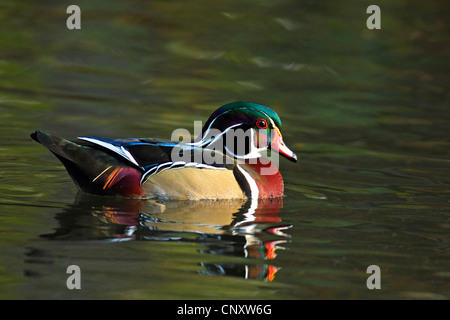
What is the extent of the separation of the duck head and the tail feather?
3.28 ft

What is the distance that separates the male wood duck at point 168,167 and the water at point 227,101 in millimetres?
208

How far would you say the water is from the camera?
6.82 metres

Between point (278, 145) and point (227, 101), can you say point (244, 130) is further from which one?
point (227, 101)

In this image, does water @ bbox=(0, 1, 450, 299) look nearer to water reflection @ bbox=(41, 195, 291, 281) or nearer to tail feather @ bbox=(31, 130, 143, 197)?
water reflection @ bbox=(41, 195, 291, 281)

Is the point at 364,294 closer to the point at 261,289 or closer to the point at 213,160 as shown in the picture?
the point at 261,289

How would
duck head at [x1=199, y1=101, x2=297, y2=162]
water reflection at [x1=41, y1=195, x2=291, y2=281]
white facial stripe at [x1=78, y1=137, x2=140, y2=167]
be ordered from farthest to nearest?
duck head at [x1=199, y1=101, x2=297, y2=162], white facial stripe at [x1=78, y1=137, x2=140, y2=167], water reflection at [x1=41, y1=195, x2=291, y2=281]

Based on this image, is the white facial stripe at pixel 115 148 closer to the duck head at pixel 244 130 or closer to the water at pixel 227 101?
the water at pixel 227 101

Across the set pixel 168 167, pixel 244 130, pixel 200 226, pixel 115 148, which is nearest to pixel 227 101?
pixel 244 130

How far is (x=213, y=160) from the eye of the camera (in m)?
9.23

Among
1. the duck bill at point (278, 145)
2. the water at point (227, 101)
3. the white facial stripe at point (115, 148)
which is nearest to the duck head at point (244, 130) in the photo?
the duck bill at point (278, 145)

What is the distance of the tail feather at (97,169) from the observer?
29.3 ft

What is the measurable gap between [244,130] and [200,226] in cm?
175

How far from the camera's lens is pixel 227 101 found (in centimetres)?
1352

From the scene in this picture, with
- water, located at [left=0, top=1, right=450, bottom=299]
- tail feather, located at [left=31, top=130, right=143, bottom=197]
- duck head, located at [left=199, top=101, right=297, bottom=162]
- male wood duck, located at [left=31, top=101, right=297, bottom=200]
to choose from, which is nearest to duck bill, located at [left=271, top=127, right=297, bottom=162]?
duck head, located at [left=199, top=101, right=297, bottom=162]
